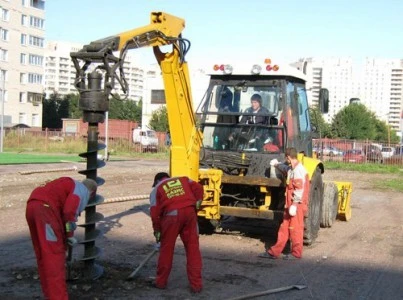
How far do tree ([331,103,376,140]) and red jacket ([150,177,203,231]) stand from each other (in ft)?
252

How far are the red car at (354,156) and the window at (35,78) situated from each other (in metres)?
Answer: 59.7

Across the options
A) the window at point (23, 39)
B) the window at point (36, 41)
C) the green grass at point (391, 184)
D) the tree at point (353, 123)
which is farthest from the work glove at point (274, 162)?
the window at point (36, 41)

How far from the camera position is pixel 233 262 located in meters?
8.20

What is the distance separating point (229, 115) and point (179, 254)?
2722 millimetres

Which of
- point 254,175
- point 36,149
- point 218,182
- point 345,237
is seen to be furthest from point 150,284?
point 36,149

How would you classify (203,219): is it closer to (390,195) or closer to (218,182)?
(218,182)

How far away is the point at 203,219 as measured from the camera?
32.7ft

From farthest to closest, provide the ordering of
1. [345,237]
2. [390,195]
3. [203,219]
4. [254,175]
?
[390,195]
[345,237]
[203,219]
[254,175]

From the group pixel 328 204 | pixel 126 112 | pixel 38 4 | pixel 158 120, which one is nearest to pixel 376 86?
pixel 126 112

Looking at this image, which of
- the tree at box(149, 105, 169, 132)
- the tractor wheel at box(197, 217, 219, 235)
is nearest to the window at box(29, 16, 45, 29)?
the tree at box(149, 105, 169, 132)

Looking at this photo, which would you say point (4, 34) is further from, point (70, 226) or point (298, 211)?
point (70, 226)

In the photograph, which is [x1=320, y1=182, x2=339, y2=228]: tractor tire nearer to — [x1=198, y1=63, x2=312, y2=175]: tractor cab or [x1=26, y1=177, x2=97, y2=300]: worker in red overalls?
[x1=198, y1=63, x2=312, y2=175]: tractor cab

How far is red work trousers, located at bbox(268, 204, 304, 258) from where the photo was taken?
8.51m

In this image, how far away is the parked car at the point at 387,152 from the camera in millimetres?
34312
